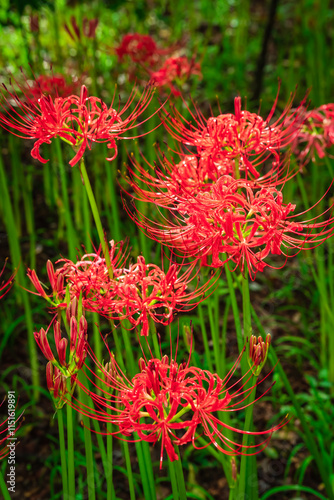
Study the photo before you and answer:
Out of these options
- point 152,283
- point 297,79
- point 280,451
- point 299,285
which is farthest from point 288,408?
point 297,79

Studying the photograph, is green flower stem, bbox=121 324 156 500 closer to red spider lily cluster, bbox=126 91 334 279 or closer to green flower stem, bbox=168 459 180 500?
green flower stem, bbox=168 459 180 500

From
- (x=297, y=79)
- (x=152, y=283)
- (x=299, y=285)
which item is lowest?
(x=152, y=283)

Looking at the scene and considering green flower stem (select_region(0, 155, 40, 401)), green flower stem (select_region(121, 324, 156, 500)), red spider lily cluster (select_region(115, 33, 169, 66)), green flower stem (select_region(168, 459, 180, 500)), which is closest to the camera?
green flower stem (select_region(168, 459, 180, 500))

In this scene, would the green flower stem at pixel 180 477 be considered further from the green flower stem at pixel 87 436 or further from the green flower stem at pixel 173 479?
the green flower stem at pixel 87 436

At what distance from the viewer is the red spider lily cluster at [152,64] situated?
85.3 inches

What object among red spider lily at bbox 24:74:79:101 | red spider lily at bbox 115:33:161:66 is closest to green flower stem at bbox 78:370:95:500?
red spider lily at bbox 24:74:79:101

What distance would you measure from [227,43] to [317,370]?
3418mm

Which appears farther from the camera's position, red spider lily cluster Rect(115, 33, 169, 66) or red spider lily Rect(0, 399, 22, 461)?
red spider lily cluster Rect(115, 33, 169, 66)

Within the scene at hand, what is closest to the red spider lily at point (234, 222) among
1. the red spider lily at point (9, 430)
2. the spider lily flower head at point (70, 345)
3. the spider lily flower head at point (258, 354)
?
the spider lily flower head at point (258, 354)

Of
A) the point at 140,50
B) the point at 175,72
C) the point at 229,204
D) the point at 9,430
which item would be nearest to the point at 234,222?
the point at 229,204

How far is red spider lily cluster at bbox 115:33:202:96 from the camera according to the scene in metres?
2.17

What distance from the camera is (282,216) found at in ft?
3.69

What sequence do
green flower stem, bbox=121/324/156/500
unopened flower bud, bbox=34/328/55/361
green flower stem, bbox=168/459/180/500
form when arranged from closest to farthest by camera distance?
unopened flower bud, bbox=34/328/55/361 → green flower stem, bbox=168/459/180/500 → green flower stem, bbox=121/324/156/500

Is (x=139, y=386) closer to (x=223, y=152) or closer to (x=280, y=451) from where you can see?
(x=223, y=152)
